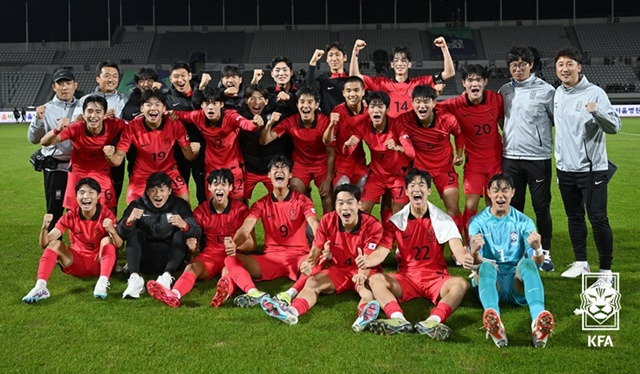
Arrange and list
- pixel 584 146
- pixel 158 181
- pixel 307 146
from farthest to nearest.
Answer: pixel 307 146 → pixel 158 181 → pixel 584 146

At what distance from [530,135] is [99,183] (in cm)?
432

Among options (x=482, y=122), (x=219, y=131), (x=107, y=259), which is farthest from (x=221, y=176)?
(x=482, y=122)

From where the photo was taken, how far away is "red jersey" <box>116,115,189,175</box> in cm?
603

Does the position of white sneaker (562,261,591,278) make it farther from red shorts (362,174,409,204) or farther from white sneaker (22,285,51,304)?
white sneaker (22,285,51,304)

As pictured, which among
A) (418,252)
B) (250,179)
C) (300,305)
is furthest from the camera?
(250,179)

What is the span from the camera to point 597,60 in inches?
1571

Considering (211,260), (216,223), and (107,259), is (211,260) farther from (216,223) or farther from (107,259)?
(107,259)

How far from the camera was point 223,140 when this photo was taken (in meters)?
6.29

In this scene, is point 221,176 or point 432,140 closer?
point 221,176

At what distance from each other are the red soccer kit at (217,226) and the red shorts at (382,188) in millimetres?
1262

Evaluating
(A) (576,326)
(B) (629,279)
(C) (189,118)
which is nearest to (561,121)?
(B) (629,279)

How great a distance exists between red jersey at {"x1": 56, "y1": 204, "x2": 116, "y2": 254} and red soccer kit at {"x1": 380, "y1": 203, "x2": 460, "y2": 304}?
8.62ft

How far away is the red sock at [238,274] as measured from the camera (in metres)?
4.96

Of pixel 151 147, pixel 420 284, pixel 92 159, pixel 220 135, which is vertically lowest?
pixel 420 284
